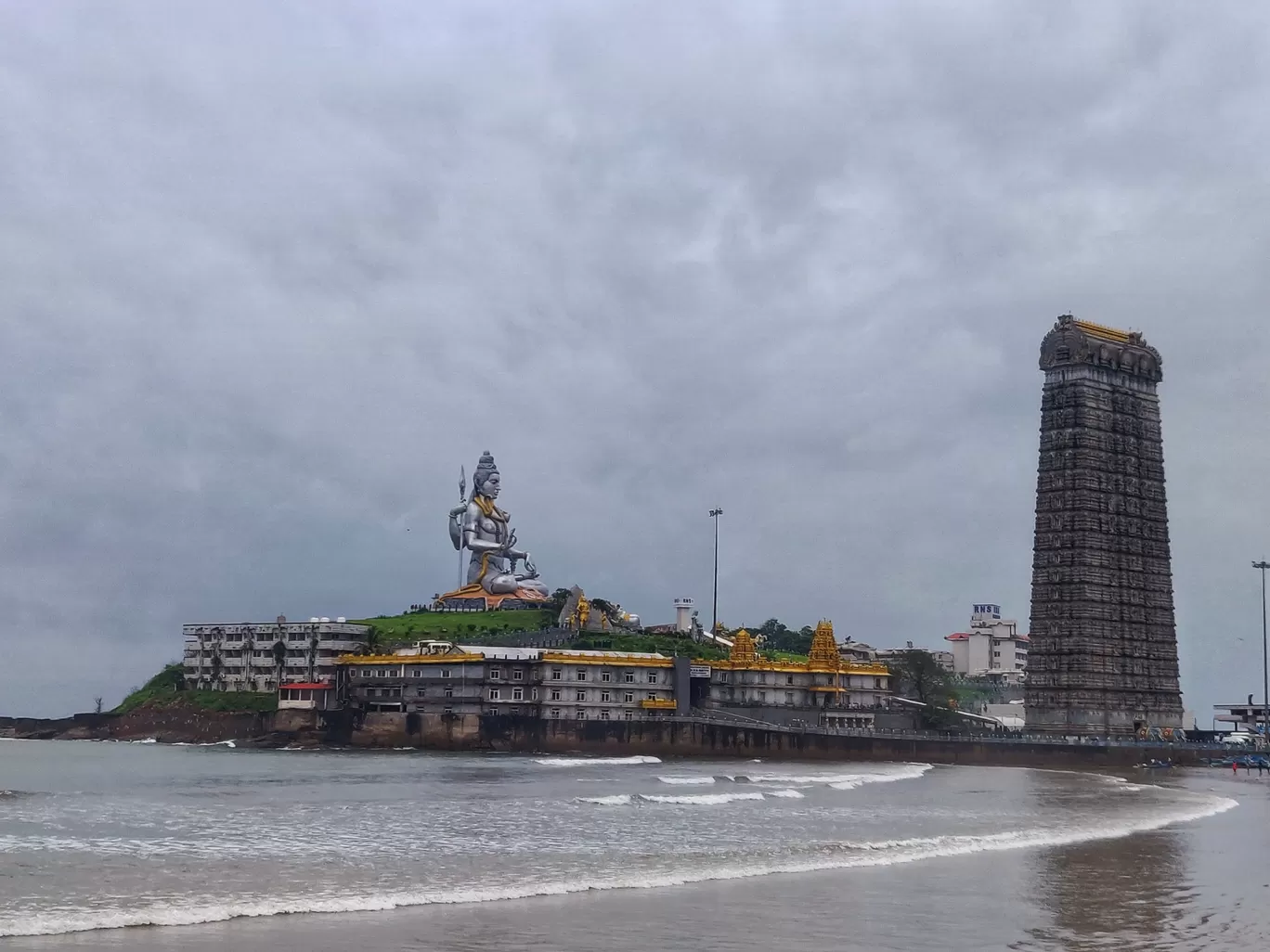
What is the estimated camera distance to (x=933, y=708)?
409 ft

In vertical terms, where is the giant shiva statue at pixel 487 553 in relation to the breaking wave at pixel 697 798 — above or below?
above

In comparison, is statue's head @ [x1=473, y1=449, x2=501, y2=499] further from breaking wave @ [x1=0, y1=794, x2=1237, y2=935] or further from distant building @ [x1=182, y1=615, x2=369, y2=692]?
breaking wave @ [x1=0, y1=794, x2=1237, y2=935]

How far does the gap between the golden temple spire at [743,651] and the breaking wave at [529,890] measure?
6931 cm

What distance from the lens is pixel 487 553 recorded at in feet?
472

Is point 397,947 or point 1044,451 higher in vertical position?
point 1044,451

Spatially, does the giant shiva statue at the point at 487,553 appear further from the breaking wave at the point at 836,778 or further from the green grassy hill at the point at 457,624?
the breaking wave at the point at 836,778

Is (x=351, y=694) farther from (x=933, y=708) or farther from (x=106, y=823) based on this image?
(x=106, y=823)

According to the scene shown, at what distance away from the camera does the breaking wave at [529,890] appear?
85.3 ft

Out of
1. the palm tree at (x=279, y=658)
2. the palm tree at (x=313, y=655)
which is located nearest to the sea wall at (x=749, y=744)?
the palm tree at (x=313, y=655)

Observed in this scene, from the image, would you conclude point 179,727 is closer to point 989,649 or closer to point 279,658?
point 279,658

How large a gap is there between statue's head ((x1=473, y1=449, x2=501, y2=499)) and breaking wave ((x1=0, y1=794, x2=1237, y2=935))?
10404 centimetres

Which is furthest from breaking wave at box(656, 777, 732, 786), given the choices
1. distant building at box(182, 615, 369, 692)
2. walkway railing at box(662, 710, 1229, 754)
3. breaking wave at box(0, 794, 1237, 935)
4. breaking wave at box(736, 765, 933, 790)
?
distant building at box(182, 615, 369, 692)

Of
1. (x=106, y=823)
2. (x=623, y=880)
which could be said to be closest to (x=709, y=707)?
(x=106, y=823)

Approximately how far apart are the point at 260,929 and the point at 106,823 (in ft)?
72.8
